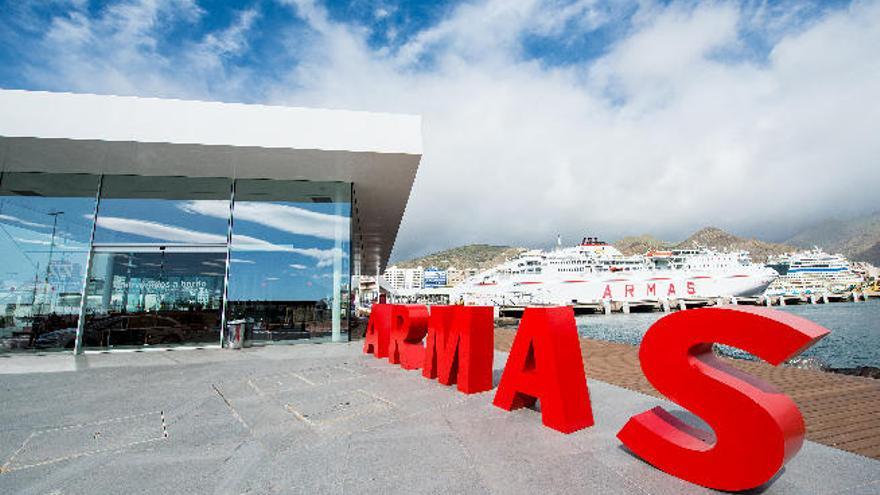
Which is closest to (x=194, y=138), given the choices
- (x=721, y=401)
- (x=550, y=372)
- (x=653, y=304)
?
(x=550, y=372)

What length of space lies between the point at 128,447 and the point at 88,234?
846 cm

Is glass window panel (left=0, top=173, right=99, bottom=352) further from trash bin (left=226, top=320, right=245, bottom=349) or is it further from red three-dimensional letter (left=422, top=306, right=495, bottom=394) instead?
red three-dimensional letter (left=422, top=306, right=495, bottom=394)

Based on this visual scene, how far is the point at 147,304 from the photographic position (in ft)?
29.6

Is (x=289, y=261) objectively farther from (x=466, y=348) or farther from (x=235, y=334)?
(x=466, y=348)

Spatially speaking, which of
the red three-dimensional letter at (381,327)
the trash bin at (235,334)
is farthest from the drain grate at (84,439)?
the trash bin at (235,334)

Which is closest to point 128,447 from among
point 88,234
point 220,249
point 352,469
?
point 352,469

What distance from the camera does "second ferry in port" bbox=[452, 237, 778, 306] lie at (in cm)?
5206

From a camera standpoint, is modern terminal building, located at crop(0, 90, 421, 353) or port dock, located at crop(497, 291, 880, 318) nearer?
modern terminal building, located at crop(0, 90, 421, 353)

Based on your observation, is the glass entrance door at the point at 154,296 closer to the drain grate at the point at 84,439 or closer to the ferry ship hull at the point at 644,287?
the drain grate at the point at 84,439

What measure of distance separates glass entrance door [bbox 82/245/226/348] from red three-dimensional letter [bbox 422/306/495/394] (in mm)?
6675

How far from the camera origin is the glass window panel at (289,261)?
9383mm

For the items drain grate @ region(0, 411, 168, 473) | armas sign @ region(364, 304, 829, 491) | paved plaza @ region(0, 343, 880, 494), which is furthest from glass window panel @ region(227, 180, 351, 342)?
armas sign @ region(364, 304, 829, 491)

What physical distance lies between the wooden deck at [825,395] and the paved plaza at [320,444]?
0.40 m

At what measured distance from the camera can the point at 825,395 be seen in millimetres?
4383
